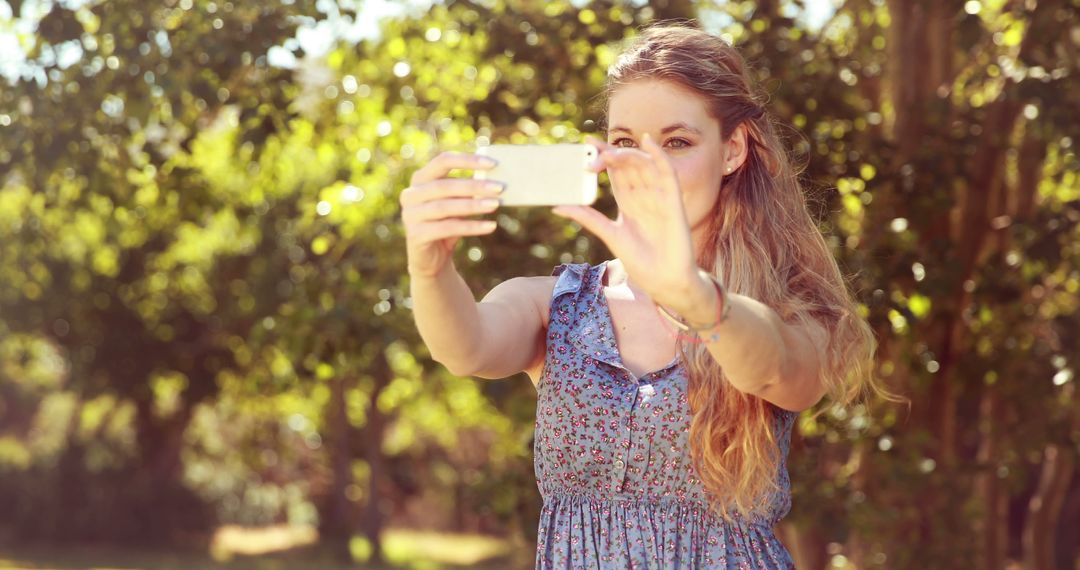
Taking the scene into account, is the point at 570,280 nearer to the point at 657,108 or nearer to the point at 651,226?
the point at 657,108

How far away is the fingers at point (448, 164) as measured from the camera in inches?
73.8

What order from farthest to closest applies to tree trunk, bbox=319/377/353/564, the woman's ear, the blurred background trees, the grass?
tree trunk, bbox=319/377/353/564 < the grass < the blurred background trees < the woman's ear

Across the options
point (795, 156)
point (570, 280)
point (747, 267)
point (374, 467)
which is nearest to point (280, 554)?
point (374, 467)

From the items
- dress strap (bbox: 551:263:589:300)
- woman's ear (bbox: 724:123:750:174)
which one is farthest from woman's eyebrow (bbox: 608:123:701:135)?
dress strap (bbox: 551:263:589:300)

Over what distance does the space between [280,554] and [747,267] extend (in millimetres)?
25318

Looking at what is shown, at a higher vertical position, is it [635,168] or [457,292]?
[635,168]

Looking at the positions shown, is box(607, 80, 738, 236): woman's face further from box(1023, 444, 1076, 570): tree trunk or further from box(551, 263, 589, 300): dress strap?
box(1023, 444, 1076, 570): tree trunk

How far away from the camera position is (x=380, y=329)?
235 inches

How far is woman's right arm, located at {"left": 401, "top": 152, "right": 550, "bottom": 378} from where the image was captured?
6.17 ft

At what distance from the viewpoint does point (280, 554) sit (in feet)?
86.7

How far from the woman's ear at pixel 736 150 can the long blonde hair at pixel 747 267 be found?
2cm

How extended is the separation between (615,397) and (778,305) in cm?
33

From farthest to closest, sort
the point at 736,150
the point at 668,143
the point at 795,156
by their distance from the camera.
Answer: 1. the point at 795,156
2. the point at 736,150
3. the point at 668,143

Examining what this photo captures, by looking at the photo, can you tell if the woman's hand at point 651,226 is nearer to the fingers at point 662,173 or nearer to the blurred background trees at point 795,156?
the fingers at point 662,173
